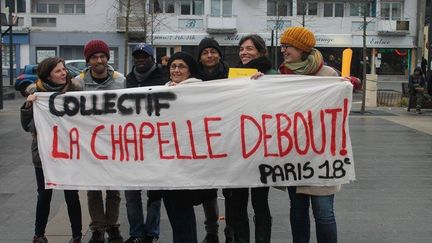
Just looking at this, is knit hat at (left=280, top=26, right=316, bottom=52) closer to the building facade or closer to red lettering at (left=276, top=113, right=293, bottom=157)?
red lettering at (left=276, top=113, right=293, bottom=157)

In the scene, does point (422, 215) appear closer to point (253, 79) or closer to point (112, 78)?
point (253, 79)

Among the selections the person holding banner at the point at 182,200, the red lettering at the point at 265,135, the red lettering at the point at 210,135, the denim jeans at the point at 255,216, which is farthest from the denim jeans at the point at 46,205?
the red lettering at the point at 265,135

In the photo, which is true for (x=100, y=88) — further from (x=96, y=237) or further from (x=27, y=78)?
(x=27, y=78)

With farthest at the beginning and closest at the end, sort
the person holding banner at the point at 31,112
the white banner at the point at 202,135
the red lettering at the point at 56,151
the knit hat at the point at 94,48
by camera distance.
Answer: the knit hat at the point at 94,48 < the person holding banner at the point at 31,112 < the red lettering at the point at 56,151 < the white banner at the point at 202,135

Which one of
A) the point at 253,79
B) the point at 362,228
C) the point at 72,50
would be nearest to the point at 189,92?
the point at 253,79

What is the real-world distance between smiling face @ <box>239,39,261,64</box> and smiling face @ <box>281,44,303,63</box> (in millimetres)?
292

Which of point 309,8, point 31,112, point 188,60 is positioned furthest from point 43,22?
point 188,60

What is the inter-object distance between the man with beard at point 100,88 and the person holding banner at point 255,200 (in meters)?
1.11

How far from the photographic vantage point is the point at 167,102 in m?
4.46

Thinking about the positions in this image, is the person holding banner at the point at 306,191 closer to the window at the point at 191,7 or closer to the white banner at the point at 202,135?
the white banner at the point at 202,135

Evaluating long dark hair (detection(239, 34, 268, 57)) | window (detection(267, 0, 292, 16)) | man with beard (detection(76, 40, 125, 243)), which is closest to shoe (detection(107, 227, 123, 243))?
man with beard (detection(76, 40, 125, 243))

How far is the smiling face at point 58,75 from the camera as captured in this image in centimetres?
472

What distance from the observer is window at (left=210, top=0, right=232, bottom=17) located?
139 feet

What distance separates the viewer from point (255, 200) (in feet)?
14.9
